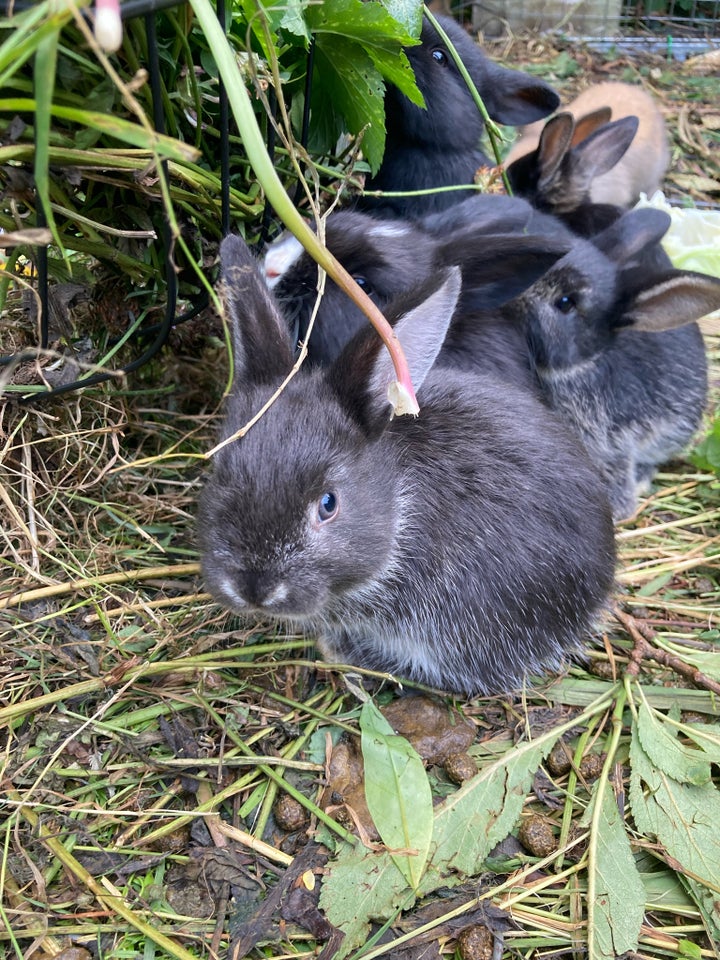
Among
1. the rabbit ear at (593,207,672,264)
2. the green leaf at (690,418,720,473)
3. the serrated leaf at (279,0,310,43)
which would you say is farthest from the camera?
the rabbit ear at (593,207,672,264)

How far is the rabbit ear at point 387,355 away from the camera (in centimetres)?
212

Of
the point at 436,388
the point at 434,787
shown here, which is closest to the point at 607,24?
the point at 436,388

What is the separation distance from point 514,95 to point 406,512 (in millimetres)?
2860

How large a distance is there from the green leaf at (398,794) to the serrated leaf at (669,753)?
68 cm

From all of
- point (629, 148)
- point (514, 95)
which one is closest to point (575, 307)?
point (514, 95)

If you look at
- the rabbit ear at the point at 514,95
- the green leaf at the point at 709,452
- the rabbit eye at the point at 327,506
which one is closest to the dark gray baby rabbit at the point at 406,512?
the rabbit eye at the point at 327,506

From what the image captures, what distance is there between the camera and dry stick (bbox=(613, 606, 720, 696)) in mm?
2615

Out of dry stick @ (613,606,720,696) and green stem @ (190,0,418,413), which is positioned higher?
green stem @ (190,0,418,413)

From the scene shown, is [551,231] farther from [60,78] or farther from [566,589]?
[60,78]

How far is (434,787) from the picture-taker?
241cm

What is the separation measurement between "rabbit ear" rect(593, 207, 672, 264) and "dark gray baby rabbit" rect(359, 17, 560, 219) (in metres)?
0.75

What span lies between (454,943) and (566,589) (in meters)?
1.05

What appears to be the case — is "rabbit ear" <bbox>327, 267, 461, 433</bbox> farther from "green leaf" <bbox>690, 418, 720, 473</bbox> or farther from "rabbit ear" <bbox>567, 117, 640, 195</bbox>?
"rabbit ear" <bbox>567, 117, 640, 195</bbox>

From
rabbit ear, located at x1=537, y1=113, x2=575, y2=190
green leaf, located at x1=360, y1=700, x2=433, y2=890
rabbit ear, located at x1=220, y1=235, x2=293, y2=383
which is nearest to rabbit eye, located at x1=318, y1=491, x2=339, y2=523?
rabbit ear, located at x1=220, y1=235, x2=293, y2=383
